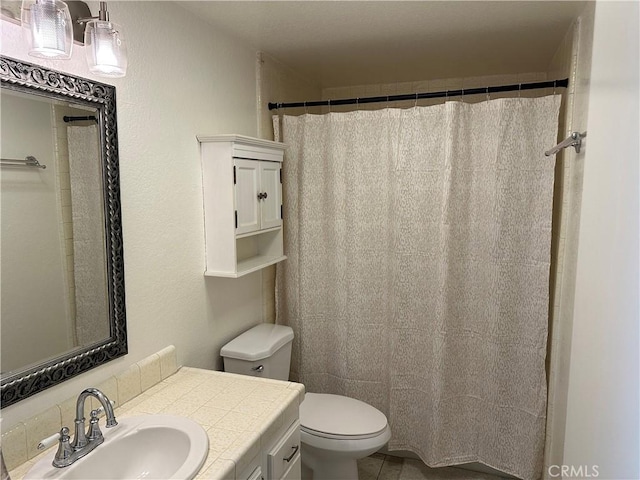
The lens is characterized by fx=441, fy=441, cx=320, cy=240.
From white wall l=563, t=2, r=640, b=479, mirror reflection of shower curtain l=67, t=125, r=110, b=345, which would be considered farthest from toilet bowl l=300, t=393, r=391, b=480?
white wall l=563, t=2, r=640, b=479

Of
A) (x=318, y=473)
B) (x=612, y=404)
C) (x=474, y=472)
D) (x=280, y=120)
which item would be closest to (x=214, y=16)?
(x=280, y=120)

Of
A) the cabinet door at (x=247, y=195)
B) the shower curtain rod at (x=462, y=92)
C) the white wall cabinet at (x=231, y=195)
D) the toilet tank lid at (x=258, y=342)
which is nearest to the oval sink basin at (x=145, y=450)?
the toilet tank lid at (x=258, y=342)

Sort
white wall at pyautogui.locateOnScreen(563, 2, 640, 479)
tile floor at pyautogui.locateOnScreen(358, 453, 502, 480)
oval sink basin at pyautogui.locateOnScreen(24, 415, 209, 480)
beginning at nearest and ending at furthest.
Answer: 1. white wall at pyautogui.locateOnScreen(563, 2, 640, 479)
2. oval sink basin at pyautogui.locateOnScreen(24, 415, 209, 480)
3. tile floor at pyautogui.locateOnScreen(358, 453, 502, 480)

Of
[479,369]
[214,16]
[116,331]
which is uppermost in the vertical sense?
[214,16]

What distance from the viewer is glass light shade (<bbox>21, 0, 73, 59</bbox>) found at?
0.94 meters

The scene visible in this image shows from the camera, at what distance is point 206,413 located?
1.46 m

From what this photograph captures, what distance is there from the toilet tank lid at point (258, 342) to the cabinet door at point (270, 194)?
21.8 inches

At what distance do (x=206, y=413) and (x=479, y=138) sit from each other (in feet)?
5.52

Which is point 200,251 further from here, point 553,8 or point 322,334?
point 553,8

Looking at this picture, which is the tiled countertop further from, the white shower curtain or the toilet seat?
the white shower curtain

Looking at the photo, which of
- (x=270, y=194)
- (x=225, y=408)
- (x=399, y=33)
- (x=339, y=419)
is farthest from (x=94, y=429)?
(x=399, y=33)

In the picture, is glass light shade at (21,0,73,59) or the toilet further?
the toilet

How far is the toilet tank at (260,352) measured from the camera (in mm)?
2041

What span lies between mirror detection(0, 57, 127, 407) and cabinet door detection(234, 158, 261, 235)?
0.57 metres
